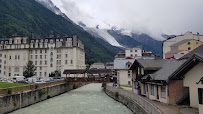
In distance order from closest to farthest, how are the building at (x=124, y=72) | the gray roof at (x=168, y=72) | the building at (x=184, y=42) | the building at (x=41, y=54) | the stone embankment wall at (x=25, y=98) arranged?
1. the gray roof at (x=168, y=72)
2. the stone embankment wall at (x=25, y=98)
3. the building at (x=124, y=72)
4. the building at (x=184, y=42)
5. the building at (x=41, y=54)

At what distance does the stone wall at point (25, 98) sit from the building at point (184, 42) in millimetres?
51727

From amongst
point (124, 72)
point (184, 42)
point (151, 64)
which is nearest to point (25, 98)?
point (151, 64)

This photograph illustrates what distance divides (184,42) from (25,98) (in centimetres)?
6390

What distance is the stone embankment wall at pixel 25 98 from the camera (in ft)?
75.3

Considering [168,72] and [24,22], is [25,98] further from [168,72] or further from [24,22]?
[24,22]

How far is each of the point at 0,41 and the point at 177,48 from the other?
78358 millimetres

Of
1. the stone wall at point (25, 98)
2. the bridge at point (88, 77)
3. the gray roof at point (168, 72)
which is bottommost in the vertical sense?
the stone wall at point (25, 98)

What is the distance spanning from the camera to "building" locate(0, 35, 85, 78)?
77.6 meters

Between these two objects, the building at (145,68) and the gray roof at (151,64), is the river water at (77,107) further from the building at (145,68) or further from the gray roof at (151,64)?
the gray roof at (151,64)

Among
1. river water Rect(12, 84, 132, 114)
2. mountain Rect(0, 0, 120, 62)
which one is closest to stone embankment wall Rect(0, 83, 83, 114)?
river water Rect(12, 84, 132, 114)

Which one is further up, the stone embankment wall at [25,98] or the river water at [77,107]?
the stone embankment wall at [25,98]

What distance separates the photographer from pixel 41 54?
80.2 metres

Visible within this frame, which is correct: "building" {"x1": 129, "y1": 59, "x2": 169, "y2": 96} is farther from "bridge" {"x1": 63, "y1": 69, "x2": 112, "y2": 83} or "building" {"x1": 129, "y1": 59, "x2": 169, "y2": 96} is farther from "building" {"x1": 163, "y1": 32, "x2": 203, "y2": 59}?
"building" {"x1": 163, "y1": 32, "x2": 203, "y2": 59}

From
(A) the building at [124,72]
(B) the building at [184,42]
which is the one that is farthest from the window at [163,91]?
(B) the building at [184,42]
